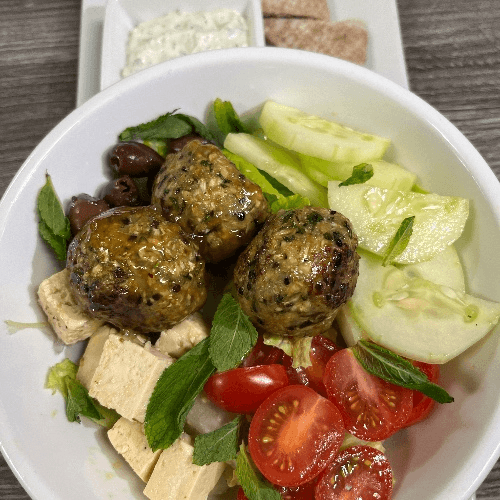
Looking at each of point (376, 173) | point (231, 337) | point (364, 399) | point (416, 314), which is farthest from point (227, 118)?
point (364, 399)

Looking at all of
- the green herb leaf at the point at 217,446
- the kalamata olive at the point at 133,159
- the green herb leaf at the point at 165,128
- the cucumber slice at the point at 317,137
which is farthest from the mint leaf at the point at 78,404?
the cucumber slice at the point at 317,137

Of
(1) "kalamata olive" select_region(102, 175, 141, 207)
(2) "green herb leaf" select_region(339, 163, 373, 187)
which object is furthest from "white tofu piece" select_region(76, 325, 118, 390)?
(2) "green herb leaf" select_region(339, 163, 373, 187)

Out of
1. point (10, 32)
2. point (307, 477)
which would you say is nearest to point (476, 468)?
point (307, 477)

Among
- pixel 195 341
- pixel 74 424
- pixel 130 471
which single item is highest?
pixel 195 341

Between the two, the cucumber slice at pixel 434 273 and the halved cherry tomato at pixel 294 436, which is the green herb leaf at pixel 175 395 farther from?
the cucumber slice at pixel 434 273

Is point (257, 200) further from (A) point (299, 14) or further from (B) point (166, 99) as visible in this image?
(A) point (299, 14)

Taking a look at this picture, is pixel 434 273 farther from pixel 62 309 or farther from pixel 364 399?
pixel 62 309

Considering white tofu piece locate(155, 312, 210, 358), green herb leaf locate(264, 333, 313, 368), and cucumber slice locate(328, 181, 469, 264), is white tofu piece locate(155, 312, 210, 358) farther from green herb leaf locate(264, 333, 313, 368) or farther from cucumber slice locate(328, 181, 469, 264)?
cucumber slice locate(328, 181, 469, 264)
